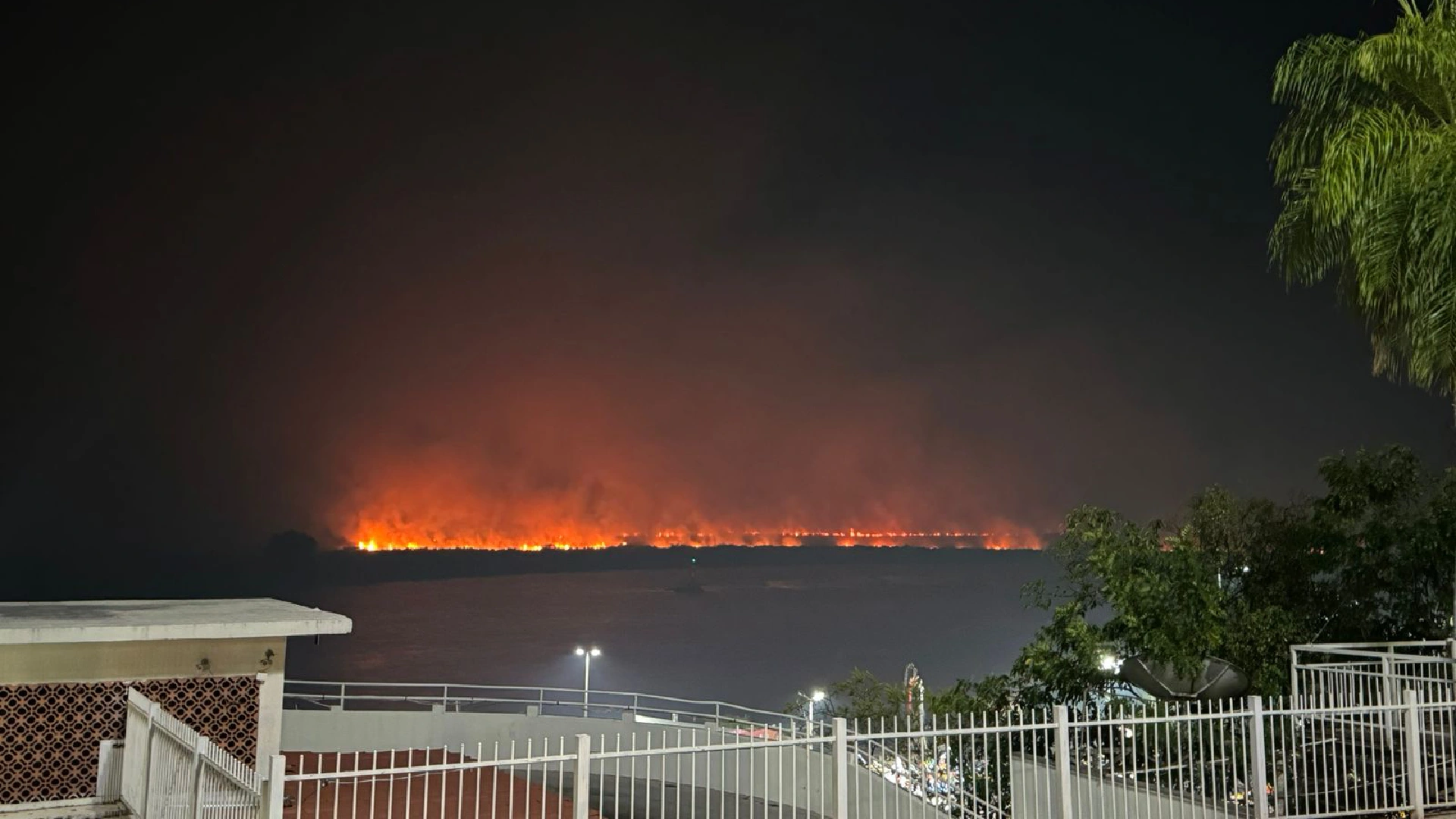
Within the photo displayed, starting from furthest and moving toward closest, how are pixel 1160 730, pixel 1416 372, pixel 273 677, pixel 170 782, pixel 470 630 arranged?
pixel 470 630, pixel 1160 730, pixel 1416 372, pixel 273 677, pixel 170 782

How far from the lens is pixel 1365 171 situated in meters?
16.8

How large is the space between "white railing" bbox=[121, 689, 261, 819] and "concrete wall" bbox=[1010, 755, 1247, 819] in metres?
7.02

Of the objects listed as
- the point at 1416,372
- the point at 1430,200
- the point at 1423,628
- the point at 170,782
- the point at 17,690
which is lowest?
the point at 170,782

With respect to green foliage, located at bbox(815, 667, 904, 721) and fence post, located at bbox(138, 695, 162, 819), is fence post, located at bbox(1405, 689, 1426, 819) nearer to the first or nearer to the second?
fence post, located at bbox(138, 695, 162, 819)

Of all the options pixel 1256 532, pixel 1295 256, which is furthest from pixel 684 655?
pixel 1295 256

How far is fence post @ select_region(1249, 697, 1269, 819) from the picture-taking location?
1196 centimetres

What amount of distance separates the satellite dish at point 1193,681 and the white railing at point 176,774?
44.8 ft

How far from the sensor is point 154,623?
1366cm

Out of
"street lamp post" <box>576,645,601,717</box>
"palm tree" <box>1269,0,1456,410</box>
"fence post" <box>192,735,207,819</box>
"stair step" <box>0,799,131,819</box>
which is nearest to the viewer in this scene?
"fence post" <box>192,735,207,819</box>

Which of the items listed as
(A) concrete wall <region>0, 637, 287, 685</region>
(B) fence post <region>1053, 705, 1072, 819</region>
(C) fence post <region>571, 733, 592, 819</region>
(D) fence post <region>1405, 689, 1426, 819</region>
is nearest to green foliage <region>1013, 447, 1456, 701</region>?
(D) fence post <region>1405, 689, 1426, 819</region>

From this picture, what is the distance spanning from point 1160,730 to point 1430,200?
8.56 m

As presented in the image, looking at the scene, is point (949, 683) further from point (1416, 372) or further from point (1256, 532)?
point (1416, 372)

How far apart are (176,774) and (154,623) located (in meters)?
3.25

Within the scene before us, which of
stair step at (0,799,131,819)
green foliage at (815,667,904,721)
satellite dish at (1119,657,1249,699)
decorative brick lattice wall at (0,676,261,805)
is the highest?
green foliage at (815,667,904,721)
